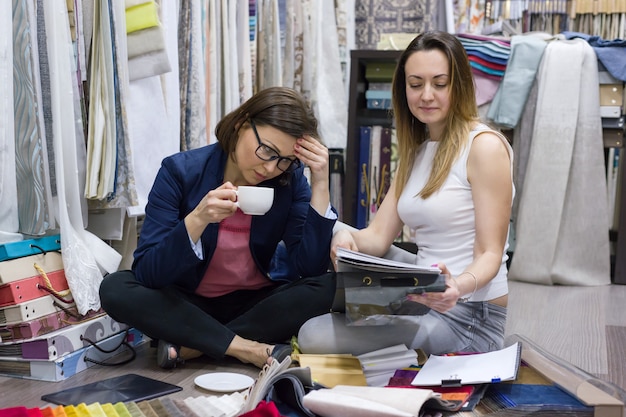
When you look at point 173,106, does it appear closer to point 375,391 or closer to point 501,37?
point 375,391

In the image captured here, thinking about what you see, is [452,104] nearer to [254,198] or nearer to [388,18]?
[254,198]

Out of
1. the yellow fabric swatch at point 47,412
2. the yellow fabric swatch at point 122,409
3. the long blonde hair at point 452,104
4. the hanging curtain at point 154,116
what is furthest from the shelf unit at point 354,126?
the yellow fabric swatch at point 47,412

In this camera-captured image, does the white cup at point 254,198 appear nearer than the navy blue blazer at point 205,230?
Yes

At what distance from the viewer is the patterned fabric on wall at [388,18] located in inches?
160

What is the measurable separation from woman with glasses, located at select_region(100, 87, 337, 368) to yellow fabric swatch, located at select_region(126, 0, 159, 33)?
18.1 inches

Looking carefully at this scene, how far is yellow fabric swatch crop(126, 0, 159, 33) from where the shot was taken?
2094 mm

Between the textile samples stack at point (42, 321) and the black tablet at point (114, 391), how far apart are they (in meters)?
0.15

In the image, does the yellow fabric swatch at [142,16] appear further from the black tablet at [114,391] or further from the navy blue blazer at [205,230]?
the black tablet at [114,391]

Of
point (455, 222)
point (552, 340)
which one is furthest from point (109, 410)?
point (552, 340)

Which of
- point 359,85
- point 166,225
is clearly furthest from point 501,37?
point 166,225

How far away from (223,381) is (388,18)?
2.94 m

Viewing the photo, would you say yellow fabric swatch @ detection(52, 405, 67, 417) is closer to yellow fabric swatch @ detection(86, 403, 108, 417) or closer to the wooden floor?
yellow fabric swatch @ detection(86, 403, 108, 417)

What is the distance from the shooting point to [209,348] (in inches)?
71.1

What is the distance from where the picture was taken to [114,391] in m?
1.60
